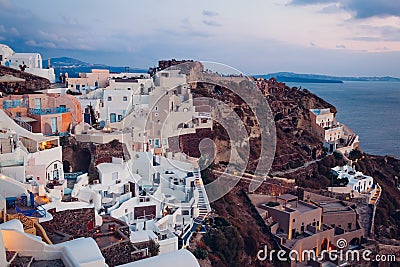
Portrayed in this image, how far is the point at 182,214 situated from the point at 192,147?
534cm

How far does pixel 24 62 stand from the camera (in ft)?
64.3

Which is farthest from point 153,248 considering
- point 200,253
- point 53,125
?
point 53,125

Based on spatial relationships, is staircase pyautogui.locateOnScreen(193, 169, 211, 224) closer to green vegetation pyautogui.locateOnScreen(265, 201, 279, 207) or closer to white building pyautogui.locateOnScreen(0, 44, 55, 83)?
green vegetation pyautogui.locateOnScreen(265, 201, 279, 207)

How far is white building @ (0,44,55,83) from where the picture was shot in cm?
1889

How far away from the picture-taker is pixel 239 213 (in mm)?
13289

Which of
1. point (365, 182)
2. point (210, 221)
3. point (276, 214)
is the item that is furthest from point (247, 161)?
point (210, 221)

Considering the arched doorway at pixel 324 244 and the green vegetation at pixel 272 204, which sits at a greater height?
the green vegetation at pixel 272 204

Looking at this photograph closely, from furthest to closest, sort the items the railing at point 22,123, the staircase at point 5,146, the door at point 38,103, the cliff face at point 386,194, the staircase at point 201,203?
the cliff face at point 386,194 < the door at point 38,103 < the staircase at point 201,203 < the railing at point 22,123 < the staircase at point 5,146

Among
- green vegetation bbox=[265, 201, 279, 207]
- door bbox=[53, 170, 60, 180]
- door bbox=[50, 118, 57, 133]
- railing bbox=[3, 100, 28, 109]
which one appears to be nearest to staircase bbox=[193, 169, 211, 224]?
green vegetation bbox=[265, 201, 279, 207]

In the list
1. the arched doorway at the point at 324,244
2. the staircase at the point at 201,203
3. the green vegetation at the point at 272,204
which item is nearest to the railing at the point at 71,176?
the staircase at the point at 201,203

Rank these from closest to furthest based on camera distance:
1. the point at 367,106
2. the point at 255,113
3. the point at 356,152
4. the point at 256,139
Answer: the point at 256,139, the point at 255,113, the point at 356,152, the point at 367,106

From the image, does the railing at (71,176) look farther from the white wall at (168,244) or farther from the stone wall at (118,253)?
the stone wall at (118,253)

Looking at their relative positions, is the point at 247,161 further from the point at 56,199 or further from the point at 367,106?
the point at 367,106

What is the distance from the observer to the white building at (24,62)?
18.9m
